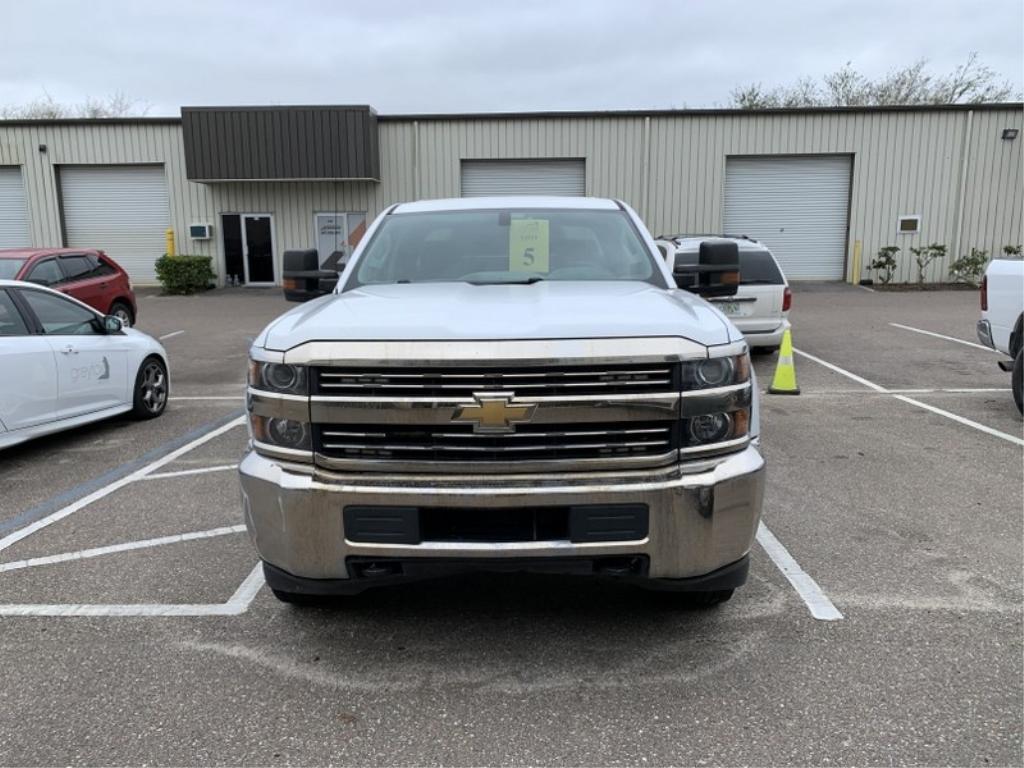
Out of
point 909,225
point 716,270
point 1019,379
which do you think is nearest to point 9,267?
point 716,270

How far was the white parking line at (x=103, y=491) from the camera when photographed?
187 inches

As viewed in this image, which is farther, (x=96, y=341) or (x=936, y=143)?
(x=936, y=143)

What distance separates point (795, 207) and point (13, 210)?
24.7m

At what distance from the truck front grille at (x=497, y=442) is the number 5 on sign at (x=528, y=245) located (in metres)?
1.63

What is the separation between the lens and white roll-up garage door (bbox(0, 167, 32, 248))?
25.4 metres

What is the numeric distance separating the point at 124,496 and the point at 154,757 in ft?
10.6

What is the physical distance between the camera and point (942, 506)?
511 cm

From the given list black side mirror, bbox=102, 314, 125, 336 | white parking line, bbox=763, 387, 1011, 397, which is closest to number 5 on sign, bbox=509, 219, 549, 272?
black side mirror, bbox=102, 314, 125, 336

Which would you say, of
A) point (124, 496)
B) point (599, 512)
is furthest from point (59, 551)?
point (599, 512)

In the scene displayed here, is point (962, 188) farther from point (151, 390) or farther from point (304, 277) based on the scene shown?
point (304, 277)

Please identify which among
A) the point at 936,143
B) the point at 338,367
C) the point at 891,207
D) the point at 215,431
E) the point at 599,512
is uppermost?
the point at 936,143

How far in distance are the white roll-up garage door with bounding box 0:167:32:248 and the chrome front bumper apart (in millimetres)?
27414

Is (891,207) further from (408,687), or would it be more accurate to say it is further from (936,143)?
(408,687)

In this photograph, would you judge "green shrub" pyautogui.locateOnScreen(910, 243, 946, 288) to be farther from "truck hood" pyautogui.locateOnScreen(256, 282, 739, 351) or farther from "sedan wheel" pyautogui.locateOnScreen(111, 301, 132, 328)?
"truck hood" pyautogui.locateOnScreen(256, 282, 739, 351)
